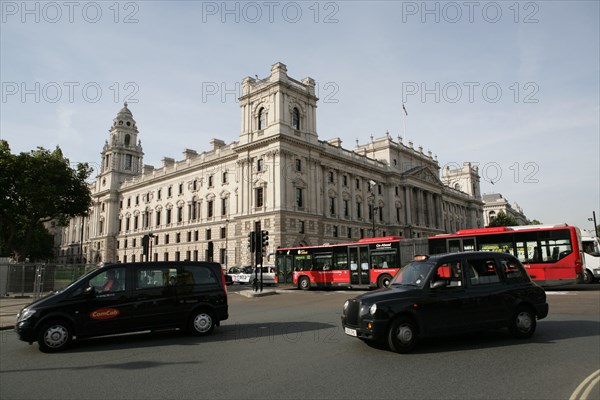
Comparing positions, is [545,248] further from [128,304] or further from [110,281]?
[110,281]

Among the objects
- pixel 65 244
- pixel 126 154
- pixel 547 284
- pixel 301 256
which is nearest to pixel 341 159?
pixel 301 256

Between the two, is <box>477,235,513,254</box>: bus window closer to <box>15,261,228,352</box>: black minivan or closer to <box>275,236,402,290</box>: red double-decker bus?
<box>275,236,402,290</box>: red double-decker bus

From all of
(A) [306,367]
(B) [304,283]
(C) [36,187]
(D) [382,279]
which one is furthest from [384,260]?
(C) [36,187]

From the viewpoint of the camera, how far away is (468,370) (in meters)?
6.16

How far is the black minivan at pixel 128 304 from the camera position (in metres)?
8.48

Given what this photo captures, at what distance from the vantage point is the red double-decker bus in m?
24.1

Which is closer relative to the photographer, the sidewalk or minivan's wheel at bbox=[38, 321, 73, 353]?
minivan's wheel at bbox=[38, 321, 73, 353]

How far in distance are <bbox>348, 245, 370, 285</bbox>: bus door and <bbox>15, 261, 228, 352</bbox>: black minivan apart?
51.4 ft

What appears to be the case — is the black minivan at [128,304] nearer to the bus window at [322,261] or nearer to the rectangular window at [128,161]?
the bus window at [322,261]

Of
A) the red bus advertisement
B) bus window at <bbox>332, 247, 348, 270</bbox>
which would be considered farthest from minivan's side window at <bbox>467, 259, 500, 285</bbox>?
bus window at <bbox>332, 247, 348, 270</bbox>

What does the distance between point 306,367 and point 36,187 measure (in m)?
34.9

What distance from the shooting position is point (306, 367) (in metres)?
6.64

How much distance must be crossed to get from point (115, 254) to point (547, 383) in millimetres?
80000

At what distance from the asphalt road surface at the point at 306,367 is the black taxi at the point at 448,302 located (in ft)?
1.21
